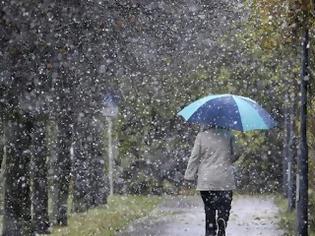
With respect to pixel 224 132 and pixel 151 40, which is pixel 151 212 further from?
pixel 224 132

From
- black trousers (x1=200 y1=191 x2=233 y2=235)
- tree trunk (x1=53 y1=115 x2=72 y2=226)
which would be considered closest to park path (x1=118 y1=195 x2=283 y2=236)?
tree trunk (x1=53 y1=115 x2=72 y2=226)

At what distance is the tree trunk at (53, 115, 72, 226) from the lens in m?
18.0

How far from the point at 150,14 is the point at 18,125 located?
9.95 ft

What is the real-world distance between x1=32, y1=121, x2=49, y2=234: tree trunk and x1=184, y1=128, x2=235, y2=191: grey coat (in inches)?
212

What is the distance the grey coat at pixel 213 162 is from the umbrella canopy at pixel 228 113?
263 mm

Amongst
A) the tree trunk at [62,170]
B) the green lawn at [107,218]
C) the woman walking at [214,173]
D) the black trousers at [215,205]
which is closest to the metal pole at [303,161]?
the woman walking at [214,173]

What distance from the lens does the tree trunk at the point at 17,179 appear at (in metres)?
13.9

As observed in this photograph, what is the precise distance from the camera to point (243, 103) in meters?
11.9

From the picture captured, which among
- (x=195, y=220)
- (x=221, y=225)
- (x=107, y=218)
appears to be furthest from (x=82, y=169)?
(x=221, y=225)

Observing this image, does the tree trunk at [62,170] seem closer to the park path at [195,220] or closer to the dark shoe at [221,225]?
the park path at [195,220]

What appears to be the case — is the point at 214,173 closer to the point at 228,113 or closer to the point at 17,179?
the point at 228,113

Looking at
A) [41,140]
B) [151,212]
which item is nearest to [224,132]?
[41,140]

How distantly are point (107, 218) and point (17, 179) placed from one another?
543cm

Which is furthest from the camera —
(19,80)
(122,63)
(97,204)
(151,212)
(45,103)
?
(97,204)
